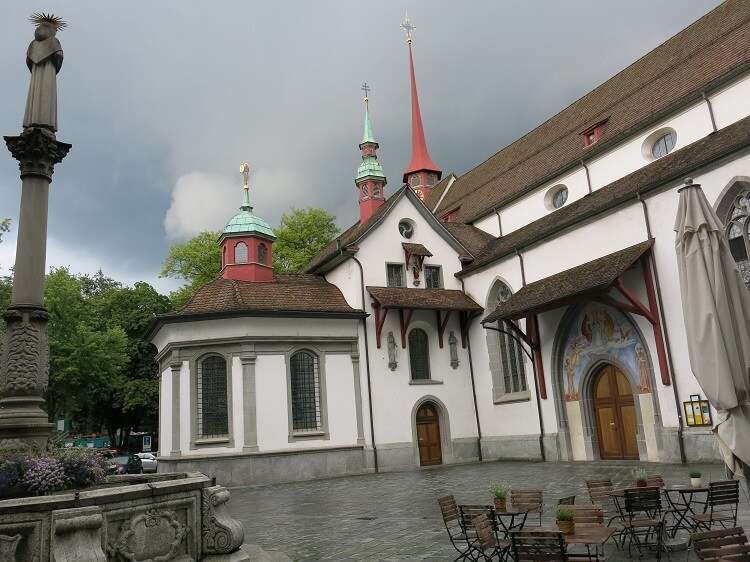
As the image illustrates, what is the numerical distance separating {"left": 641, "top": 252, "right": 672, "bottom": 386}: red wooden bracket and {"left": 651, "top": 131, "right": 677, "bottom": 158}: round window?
4.97 meters

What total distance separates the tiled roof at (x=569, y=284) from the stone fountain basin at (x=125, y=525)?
479 inches

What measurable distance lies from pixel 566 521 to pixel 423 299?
1643 cm

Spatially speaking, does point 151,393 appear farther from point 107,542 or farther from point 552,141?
point 107,542

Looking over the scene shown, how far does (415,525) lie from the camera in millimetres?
10312

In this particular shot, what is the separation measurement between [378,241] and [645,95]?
10.9 meters

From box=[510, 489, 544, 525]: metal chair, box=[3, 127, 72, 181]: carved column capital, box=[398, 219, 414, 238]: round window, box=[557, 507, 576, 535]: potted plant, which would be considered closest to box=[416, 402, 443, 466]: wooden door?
box=[398, 219, 414, 238]: round window

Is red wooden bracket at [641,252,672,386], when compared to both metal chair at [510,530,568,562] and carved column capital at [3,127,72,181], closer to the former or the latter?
metal chair at [510,530,568,562]

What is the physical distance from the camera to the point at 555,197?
A: 964 inches

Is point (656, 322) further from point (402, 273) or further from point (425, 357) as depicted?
point (402, 273)

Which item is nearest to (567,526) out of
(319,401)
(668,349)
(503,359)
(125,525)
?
(125,525)

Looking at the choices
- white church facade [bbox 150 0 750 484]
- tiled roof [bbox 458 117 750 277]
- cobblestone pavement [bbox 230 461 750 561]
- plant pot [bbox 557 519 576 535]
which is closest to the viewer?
plant pot [bbox 557 519 576 535]

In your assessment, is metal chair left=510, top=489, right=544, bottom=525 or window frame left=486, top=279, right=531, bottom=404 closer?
metal chair left=510, top=489, right=544, bottom=525

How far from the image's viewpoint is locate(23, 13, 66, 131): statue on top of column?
9.20 metres

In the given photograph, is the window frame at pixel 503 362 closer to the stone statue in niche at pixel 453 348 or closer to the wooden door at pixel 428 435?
the stone statue in niche at pixel 453 348
